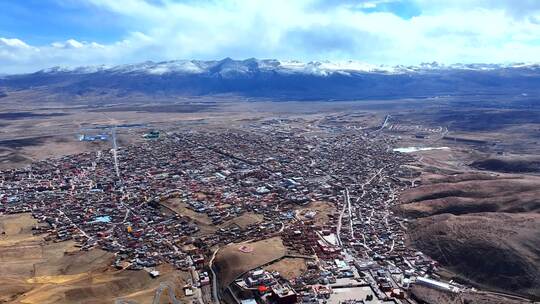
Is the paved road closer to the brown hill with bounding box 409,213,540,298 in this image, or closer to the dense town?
the dense town

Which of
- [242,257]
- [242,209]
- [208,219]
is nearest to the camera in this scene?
[242,257]

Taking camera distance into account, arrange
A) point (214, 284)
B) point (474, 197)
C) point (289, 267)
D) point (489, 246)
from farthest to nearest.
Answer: point (474, 197) < point (489, 246) < point (289, 267) < point (214, 284)

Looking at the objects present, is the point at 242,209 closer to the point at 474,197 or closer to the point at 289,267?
the point at 289,267

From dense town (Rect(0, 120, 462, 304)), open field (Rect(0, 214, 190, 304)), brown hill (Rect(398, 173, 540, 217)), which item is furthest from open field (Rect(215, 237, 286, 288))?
brown hill (Rect(398, 173, 540, 217))

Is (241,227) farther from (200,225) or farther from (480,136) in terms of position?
(480,136)

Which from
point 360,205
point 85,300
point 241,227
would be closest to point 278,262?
point 241,227

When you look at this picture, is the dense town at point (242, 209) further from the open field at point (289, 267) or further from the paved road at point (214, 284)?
the open field at point (289, 267)

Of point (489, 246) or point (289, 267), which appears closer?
point (289, 267)

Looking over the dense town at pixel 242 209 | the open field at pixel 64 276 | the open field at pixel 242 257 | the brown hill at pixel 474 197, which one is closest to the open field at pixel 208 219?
the dense town at pixel 242 209

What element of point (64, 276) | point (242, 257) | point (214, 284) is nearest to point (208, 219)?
point (242, 257)
